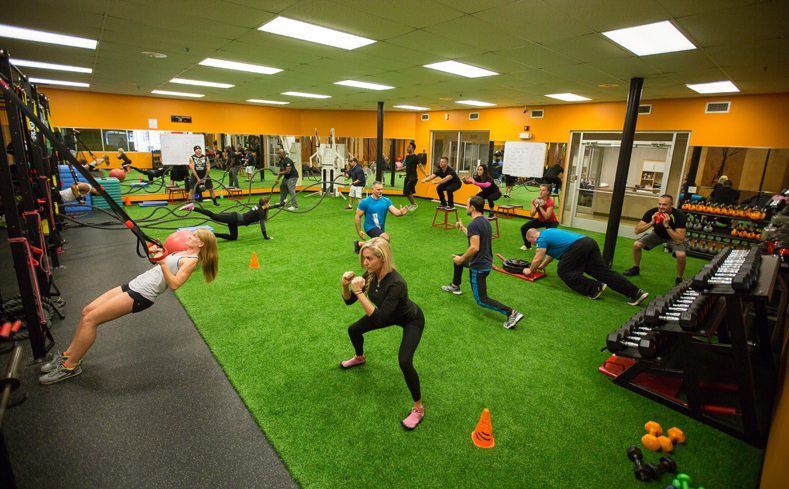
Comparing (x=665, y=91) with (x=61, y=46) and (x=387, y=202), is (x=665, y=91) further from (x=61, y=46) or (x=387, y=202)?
(x=61, y=46)

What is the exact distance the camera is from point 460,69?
6.71 metres

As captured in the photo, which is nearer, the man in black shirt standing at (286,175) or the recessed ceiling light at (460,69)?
the recessed ceiling light at (460,69)

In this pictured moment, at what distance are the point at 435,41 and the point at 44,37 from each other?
5.26 meters

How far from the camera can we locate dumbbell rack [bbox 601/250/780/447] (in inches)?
113

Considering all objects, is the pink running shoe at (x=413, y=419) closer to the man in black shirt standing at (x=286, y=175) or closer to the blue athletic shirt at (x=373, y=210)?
the blue athletic shirt at (x=373, y=210)

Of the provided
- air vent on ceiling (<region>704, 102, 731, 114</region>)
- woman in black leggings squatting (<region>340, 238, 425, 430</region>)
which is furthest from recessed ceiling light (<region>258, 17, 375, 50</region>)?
air vent on ceiling (<region>704, 102, 731, 114</region>)

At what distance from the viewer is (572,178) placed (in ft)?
35.3

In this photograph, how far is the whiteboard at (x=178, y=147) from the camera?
1272cm

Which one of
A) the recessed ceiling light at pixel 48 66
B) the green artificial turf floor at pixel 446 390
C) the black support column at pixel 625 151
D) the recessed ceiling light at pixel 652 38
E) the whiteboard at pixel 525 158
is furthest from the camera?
the whiteboard at pixel 525 158

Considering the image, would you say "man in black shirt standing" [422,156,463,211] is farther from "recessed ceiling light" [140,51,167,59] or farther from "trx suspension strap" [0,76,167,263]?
"trx suspension strap" [0,76,167,263]

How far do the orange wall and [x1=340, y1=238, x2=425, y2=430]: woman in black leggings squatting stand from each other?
12.7m

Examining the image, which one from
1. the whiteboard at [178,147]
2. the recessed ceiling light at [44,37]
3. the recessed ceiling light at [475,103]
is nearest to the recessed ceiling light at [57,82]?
the whiteboard at [178,147]

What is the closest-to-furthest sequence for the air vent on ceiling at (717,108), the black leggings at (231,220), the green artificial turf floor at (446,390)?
the green artificial turf floor at (446,390)
the black leggings at (231,220)
the air vent on ceiling at (717,108)

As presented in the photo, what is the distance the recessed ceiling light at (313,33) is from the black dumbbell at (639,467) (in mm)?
5026
